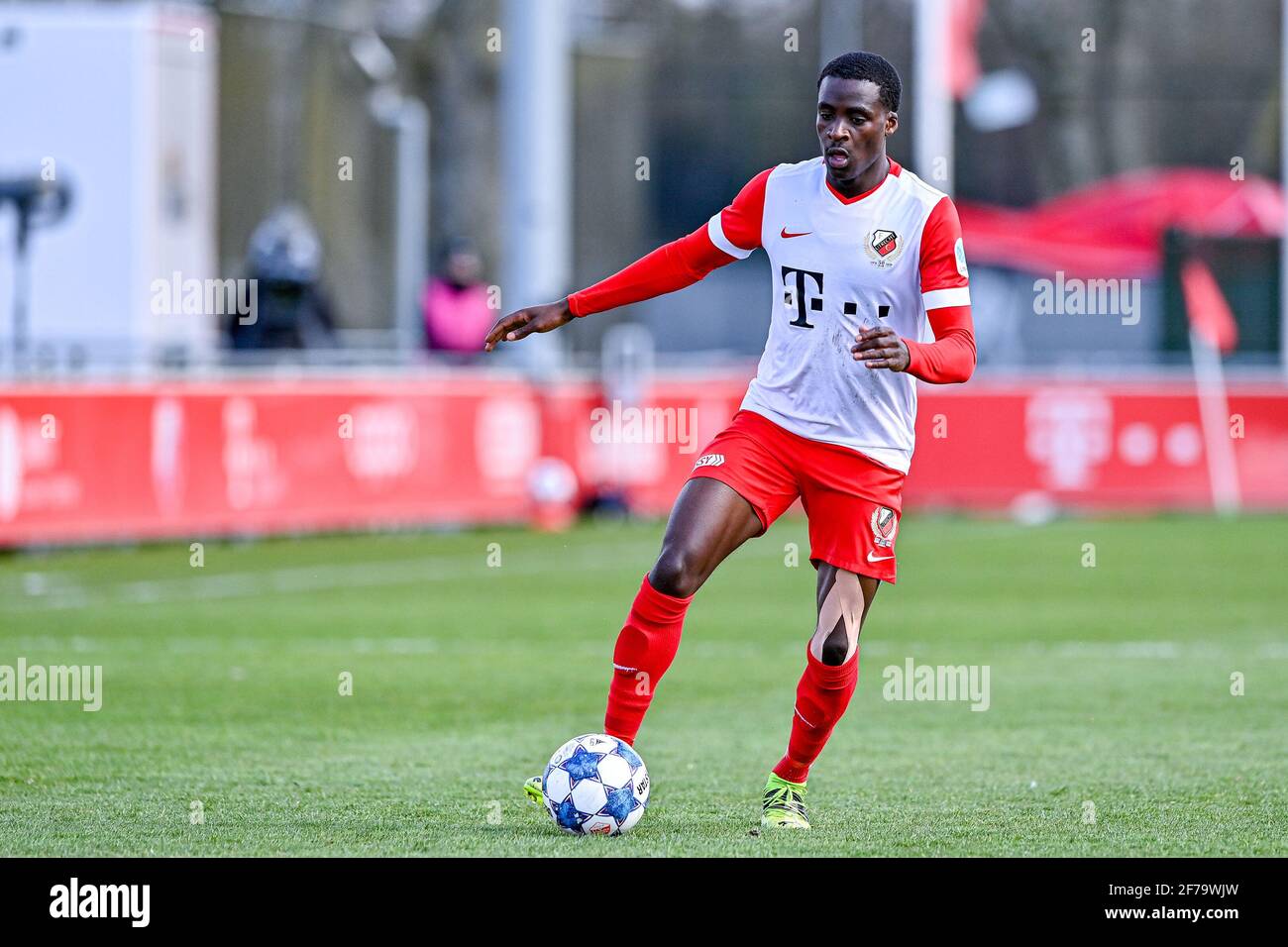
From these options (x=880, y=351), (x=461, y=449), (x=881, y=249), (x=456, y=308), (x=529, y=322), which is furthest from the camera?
(x=456, y=308)

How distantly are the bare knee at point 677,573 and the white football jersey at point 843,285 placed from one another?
0.59 m

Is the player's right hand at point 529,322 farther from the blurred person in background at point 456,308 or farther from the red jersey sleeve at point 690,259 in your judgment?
the blurred person in background at point 456,308

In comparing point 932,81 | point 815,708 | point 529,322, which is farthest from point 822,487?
point 932,81

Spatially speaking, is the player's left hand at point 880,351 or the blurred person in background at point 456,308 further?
the blurred person in background at point 456,308

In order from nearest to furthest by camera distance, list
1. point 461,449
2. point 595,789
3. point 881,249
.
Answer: point 595,789 → point 881,249 → point 461,449

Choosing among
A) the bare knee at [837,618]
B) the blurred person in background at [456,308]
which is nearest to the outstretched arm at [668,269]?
the bare knee at [837,618]

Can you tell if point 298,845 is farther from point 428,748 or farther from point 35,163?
point 35,163

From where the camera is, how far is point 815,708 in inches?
290

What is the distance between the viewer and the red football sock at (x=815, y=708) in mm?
7336

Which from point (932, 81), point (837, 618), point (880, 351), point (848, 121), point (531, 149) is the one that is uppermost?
point (932, 81)

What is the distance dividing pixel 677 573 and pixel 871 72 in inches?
65.4

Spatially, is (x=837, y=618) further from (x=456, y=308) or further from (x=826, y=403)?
(x=456, y=308)

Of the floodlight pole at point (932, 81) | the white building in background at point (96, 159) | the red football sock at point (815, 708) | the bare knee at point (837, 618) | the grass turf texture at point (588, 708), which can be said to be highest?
the floodlight pole at point (932, 81)
